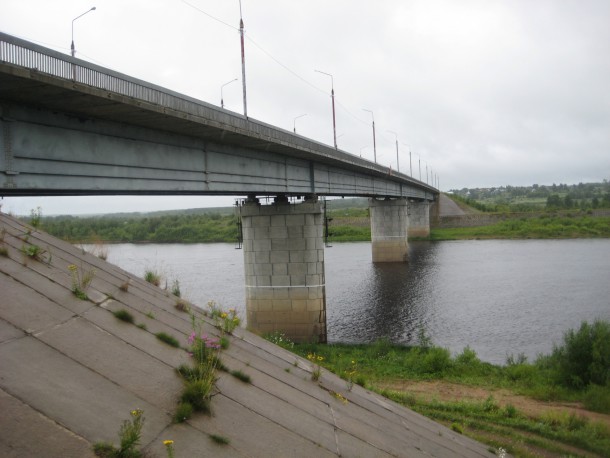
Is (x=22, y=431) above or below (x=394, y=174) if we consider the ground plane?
below

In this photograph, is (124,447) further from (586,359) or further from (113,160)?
(586,359)

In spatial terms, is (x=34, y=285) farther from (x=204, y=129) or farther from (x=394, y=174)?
(x=394, y=174)

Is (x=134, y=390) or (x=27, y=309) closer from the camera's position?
(x=134, y=390)

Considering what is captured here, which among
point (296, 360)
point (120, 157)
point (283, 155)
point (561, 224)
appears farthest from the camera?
point (561, 224)

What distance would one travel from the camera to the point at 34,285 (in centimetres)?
641

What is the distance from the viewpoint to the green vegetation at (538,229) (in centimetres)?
7831

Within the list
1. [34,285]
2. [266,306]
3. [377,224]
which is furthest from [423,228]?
[34,285]

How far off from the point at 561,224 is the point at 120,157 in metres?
82.1

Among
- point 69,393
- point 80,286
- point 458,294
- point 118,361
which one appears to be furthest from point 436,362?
point 458,294

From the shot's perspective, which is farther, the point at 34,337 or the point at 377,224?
the point at 377,224

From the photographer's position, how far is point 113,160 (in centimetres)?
1283

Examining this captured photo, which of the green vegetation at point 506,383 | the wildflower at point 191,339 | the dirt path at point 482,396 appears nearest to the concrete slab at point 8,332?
the wildflower at point 191,339

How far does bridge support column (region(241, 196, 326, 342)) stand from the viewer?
24.0 metres

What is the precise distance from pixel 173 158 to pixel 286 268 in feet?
32.6
